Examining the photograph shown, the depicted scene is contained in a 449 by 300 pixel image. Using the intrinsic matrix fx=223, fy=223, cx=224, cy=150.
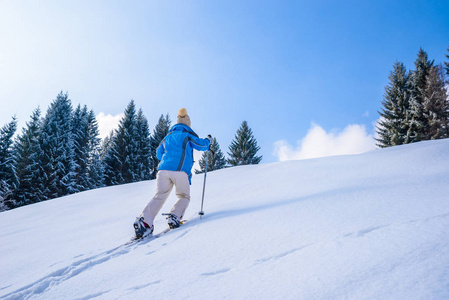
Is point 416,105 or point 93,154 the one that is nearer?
point 416,105

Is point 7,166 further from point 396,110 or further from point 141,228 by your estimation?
point 396,110

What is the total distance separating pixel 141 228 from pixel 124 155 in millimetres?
24763

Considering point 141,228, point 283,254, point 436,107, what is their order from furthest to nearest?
1. point 436,107
2. point 141,228
3. point 283,254

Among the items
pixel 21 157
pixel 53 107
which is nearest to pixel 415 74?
pixel 53 107

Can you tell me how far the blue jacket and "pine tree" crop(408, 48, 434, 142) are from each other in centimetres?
2052

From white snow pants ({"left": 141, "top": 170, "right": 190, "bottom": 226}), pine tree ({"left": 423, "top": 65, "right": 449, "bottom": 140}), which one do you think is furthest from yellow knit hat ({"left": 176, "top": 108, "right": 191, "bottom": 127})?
pine tree ({"left": 423, "top": 65, "right": 449, "bottom": 140})

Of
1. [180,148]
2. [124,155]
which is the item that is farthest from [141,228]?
[124,155]

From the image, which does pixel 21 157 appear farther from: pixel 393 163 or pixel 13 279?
pixel 393 163

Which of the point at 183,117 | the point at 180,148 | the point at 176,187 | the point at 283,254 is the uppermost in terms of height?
the point at 183,117

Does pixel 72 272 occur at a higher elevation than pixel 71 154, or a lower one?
lower

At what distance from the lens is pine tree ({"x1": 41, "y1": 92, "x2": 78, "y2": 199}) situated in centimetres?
1958

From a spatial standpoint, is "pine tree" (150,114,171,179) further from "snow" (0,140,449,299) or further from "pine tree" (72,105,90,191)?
"snow" (0,140,449,299)

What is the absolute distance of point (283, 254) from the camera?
53.4 inches

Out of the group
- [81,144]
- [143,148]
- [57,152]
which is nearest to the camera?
[57,152]
